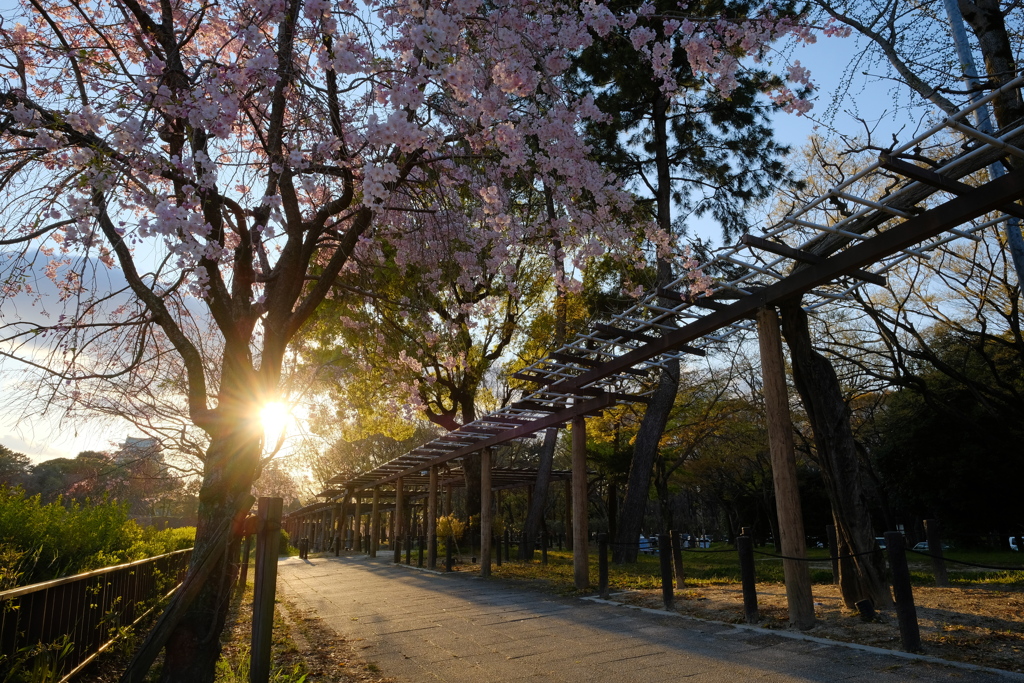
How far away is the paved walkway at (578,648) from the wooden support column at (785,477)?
A: 541mm

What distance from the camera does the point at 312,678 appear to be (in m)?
5.05

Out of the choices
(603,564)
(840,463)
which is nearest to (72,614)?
(603,564)

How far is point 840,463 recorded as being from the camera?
6.82m

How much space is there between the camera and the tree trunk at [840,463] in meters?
6.53

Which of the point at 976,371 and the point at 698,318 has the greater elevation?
the point at 976,371

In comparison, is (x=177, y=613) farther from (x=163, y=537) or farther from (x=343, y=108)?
(x=163, y=537)

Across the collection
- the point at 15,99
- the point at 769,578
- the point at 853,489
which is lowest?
the point at 769,578

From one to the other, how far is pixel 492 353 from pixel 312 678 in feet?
49.0

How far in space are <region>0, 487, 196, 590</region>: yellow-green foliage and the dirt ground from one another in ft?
19.8

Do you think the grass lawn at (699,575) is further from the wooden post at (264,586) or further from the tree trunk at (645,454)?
the wooden post at (264,586)

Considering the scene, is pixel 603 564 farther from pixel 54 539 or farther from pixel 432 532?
pixel 432 532

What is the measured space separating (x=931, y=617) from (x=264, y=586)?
6134 millimetres

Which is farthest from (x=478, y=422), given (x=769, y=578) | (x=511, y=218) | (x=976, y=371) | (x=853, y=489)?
(x=976, y=371)

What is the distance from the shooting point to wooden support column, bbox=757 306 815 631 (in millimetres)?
6102
